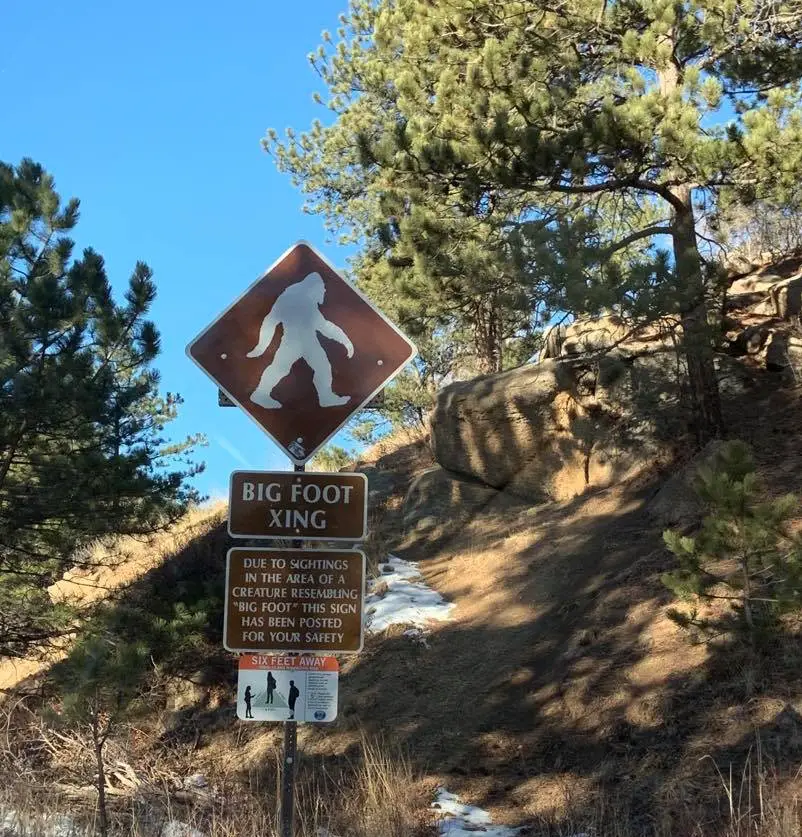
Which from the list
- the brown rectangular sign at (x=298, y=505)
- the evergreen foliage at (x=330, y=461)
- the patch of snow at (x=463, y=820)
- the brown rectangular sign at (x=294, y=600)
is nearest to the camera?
the brown rectangular sign at (x=294, y=600)

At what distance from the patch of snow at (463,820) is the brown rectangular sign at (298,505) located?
3.07 m

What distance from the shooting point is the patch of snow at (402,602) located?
1052 centimetres

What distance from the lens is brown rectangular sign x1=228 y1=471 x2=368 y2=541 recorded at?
3.61 meters

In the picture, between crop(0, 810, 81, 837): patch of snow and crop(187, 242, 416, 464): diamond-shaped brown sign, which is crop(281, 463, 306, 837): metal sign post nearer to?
crop(187, 242, 416, 464): diamond-shaped brown sign

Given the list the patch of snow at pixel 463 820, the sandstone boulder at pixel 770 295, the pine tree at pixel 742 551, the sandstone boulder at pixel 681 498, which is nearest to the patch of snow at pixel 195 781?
the patch of snow at pixel 463 820

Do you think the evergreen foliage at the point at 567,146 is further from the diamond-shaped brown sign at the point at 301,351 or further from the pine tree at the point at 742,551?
the diamond-shaped brown sign at the point at 301,351

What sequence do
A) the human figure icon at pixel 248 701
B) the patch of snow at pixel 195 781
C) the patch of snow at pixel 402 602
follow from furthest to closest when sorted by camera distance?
the patch of snow at pixel 402 602, the patch of snow at pixel 195 781, the human figure icon at pixel 248 701

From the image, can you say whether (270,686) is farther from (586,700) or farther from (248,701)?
(586,700)

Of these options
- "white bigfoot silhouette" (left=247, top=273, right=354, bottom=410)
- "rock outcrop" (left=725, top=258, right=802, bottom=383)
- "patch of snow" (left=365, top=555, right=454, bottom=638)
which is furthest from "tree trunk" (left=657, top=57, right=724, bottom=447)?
"white bigfoot silhouette" (left=247, top=273, right=354, bottom=410)

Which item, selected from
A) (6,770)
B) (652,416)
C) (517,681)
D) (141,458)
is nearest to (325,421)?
(6,770)

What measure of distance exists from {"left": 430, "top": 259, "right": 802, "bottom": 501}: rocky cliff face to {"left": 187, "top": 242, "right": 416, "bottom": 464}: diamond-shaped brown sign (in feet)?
27.2

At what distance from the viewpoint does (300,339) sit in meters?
3.81

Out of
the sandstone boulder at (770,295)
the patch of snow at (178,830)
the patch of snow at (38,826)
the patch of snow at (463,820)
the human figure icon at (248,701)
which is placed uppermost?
the sandstone boulder at (770,295)

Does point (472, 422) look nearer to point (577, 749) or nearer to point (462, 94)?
point (462, 94)
